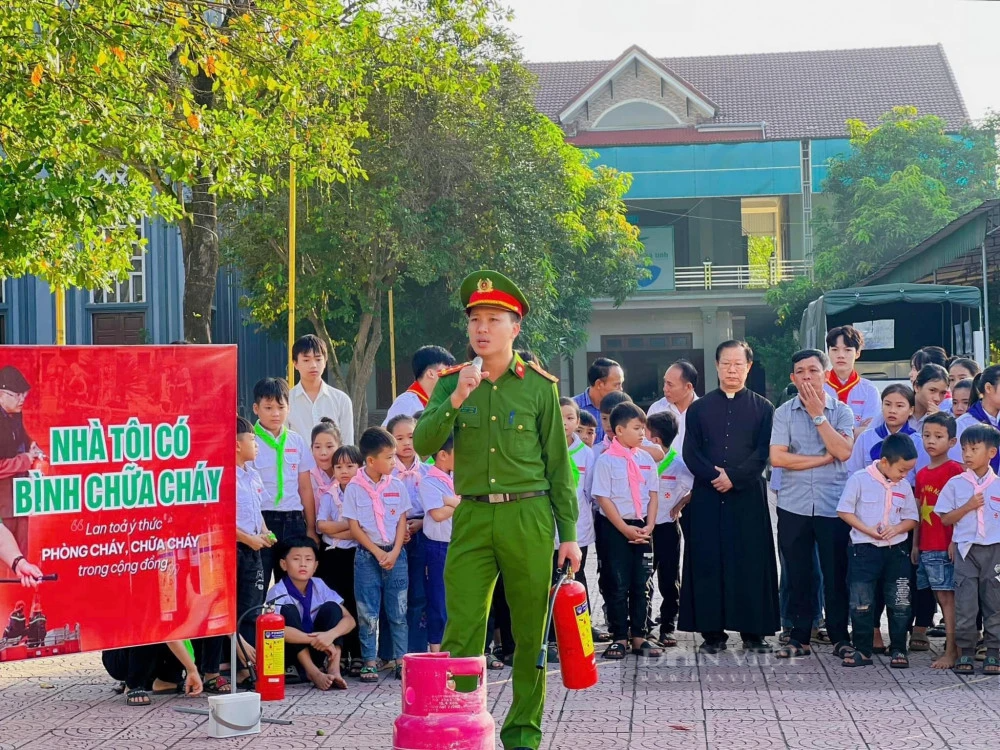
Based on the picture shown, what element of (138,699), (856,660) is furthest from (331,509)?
(856,660)

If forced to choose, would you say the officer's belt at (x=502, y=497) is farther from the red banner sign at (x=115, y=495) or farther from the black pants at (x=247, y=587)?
the black pants at (x=247, y=587)

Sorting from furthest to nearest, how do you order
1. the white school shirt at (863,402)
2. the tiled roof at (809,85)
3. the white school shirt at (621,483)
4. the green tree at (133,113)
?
the tiled roof at (809,85) < the green tree at (133,113) < the white school shirt at (863,402) < the white school shirt at (621,483)

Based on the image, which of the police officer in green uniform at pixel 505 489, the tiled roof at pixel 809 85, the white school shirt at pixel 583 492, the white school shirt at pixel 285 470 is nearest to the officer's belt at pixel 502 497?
the police officer in green uniform at pixel 505 489

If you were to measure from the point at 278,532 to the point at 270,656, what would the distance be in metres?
1.09

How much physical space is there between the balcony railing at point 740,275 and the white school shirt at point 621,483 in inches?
1415

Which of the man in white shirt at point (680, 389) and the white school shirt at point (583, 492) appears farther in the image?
the man in white shirt at point (680, 389)

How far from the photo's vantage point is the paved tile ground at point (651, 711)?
20.6 ft

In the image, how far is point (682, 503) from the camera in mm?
9047

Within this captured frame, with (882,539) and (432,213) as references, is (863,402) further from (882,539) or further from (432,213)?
(432,213)

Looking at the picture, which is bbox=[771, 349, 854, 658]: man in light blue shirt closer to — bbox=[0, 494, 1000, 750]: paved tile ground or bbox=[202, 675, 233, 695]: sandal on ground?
bbox=[0, 494, 1000, 750]: paved tile ground

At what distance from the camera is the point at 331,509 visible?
27.4ft

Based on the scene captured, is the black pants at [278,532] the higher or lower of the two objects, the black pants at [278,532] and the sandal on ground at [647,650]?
the higher

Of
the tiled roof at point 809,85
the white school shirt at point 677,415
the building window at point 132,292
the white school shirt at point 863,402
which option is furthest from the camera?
the tiled roof at point 809,85

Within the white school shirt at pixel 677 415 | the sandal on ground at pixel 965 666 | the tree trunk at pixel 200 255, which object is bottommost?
the sandal on ground at pixel 965 666
